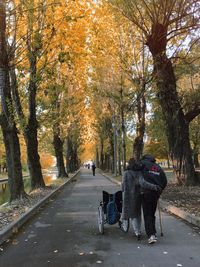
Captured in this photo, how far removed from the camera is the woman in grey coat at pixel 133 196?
8516mm

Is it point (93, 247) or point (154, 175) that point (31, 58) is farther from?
point (93, 247)

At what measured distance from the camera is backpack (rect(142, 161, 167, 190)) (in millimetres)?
8125

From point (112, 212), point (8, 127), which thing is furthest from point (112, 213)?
point (8, 127)

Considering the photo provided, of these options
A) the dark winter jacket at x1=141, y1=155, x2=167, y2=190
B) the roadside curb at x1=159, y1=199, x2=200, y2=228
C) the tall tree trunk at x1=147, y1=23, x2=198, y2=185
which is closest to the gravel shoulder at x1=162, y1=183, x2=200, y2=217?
the roadside curb at x1=159, y1=199, x2=200, y2=228

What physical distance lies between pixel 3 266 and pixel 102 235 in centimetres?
295

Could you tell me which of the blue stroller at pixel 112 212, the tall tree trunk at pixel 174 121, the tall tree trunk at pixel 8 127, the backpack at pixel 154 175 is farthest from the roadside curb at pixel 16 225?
the tall tree trunk at pixel 174 121

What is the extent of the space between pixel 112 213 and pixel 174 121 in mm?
11678

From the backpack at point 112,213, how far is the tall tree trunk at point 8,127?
23.8 ft

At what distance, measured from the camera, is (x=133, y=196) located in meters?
8.64

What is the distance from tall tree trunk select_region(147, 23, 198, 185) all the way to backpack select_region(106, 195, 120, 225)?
1104cm

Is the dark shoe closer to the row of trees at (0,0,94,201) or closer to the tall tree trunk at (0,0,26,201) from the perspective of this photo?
the row of trees at (0,0,94,201)

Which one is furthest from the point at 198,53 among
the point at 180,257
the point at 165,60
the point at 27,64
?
the point at 180,257

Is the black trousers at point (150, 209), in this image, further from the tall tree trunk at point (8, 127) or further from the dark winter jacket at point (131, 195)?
the tall tree trunk at point (8, 127)

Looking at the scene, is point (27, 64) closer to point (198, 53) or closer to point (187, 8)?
point (187, 8)
